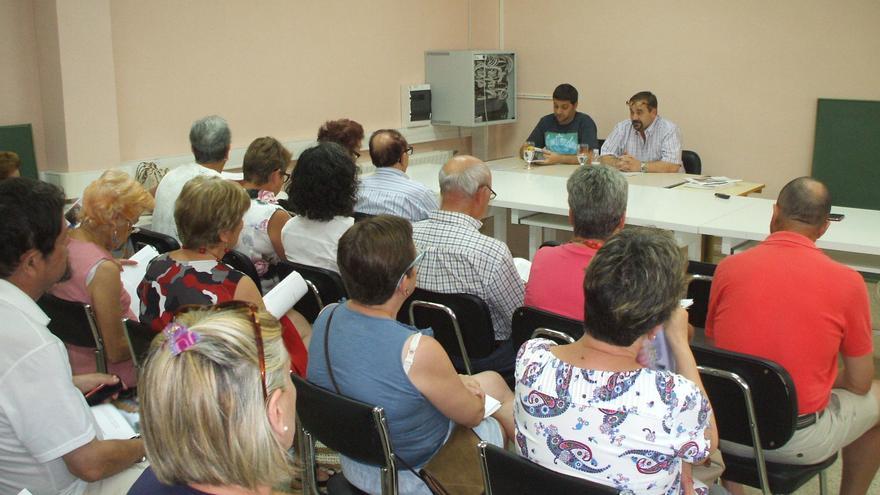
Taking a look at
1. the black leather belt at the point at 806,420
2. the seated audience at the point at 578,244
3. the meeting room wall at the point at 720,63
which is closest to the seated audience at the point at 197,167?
the seated audience at the point at 578,244

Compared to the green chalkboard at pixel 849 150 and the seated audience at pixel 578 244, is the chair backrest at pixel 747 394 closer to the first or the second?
the seated audience at pixel 578 244

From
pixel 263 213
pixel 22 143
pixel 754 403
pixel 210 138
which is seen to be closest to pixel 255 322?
pixel 754 403

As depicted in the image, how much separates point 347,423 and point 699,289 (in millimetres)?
1618

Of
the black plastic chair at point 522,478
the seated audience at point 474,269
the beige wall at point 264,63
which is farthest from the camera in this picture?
the beige wall at point 264,63

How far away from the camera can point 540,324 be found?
2387mm

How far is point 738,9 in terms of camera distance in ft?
20.3

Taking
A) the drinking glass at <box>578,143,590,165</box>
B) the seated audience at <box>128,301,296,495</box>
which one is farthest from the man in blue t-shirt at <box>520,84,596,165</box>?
the seated audience at <box>128,301,296,495</box>

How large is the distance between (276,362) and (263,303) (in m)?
1.24

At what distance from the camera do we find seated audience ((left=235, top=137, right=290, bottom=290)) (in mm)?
3488

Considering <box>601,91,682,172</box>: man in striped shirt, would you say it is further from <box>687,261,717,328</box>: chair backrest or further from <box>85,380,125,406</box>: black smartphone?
<box>85,380,125,406</box>: black smartphone

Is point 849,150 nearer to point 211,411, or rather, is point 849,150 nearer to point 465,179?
point 465,179

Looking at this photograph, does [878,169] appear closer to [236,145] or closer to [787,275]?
[787,275]

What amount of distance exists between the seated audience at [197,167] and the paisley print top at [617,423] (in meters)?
2.61

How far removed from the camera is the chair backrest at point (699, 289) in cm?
299
